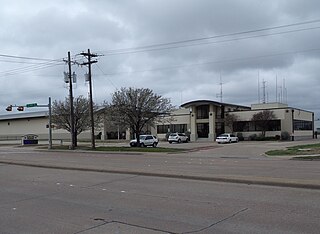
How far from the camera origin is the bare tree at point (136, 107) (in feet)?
136

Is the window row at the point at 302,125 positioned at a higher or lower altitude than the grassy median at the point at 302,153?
higher

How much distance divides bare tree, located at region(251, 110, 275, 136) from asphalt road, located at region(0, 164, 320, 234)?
2096 inches

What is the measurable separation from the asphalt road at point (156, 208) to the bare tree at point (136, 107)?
91.8 feet

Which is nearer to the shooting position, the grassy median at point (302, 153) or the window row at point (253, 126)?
the grassy median at point (302, 153)

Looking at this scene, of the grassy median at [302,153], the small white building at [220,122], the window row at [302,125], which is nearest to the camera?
the grassy median at [302,153]

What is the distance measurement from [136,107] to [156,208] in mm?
32841

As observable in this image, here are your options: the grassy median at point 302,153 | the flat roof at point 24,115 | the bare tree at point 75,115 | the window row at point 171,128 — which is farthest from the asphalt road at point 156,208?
the flat roof at point 24,115

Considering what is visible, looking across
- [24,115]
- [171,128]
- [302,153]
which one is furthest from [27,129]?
[302,153]

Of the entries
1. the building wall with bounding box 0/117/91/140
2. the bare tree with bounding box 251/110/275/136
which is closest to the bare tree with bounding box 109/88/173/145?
the bare tree with bounding box 251/110/275/136

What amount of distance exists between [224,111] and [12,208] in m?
64.7

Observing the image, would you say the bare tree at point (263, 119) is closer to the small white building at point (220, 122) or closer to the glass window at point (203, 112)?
the small white building at point (220, 122)

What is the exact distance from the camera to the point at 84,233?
6707 mm

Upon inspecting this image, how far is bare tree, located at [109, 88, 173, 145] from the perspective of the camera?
4131 centimetres

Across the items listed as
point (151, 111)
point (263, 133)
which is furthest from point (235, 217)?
point (263, 133)
